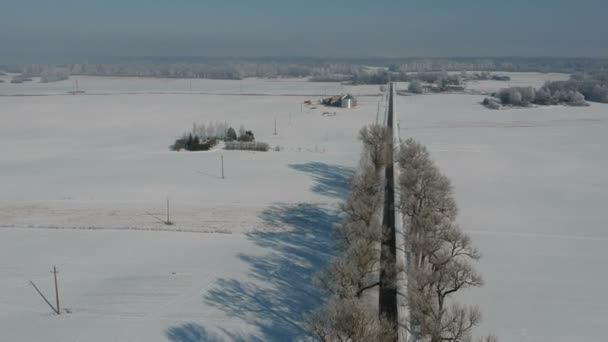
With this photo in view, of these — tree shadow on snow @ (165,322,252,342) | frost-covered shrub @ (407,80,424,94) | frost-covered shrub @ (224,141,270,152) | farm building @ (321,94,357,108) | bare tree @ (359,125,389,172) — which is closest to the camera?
tree shadow on snow @ (165,322,252,342)

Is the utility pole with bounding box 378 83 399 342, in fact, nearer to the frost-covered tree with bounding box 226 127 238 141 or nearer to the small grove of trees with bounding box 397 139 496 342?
the small grove of trees with bounding box 397 139 496 342

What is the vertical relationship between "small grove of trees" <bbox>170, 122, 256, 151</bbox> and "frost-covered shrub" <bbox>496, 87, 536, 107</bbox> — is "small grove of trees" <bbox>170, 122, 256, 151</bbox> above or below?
below

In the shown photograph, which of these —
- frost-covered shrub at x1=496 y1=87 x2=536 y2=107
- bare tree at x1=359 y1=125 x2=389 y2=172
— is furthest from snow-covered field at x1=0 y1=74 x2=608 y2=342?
frost-covered shrub at x1=496 y1=87 x2=536 y2=107

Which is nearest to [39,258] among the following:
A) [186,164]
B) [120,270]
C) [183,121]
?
[120,270]

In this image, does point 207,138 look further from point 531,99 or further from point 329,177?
point 531,99

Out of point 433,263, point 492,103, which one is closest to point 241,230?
point 433,263

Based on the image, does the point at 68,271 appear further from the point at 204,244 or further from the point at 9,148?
the point at 9,148

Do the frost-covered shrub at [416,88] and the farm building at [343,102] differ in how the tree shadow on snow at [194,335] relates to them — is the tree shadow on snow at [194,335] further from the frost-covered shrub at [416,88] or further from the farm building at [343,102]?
the frost-covered shrub at [416,88]

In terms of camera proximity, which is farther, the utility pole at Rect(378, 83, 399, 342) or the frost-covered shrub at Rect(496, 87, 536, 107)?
the frost-covered shrub at Rect(496, 87, 536, 107)
